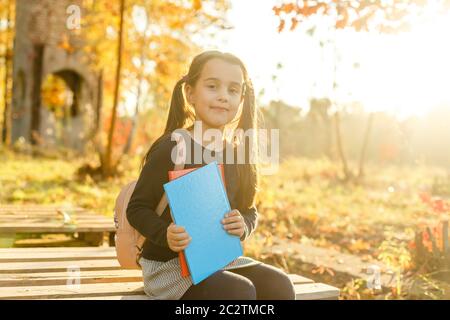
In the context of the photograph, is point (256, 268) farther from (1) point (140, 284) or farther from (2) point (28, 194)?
(2) point (28, 194)

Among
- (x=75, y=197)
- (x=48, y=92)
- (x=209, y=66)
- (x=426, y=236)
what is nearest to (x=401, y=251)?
(x=426, y=236)

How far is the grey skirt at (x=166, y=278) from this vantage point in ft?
8.14

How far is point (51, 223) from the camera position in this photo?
471 centimetres

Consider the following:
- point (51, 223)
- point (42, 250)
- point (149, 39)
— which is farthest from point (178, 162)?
point (149, 39)

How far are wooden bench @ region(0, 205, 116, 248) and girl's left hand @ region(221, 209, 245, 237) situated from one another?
7.97 ft

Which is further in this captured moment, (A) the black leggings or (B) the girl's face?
(B) the girl's face

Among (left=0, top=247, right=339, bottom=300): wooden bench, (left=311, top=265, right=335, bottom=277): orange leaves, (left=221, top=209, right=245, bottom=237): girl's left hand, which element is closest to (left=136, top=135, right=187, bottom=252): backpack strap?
(left=221, top=209, right=245, bottom=237): girl's left hand

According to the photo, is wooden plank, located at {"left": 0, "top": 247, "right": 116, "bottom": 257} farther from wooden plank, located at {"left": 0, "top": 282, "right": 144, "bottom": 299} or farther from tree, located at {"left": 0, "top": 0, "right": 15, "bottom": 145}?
tree, located at {"left": 0, "top": 0, "right": 15, "bottom": 145}

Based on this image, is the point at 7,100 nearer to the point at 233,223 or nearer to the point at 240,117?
the point at 240,117

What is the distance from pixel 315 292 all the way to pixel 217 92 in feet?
3.51

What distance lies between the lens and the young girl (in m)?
2.42

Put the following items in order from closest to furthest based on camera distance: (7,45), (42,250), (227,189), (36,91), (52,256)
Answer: (227,189)
(52,256)
(42,250)
(36,91)
(7,45)

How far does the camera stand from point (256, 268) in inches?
105

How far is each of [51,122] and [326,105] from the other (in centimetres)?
742
